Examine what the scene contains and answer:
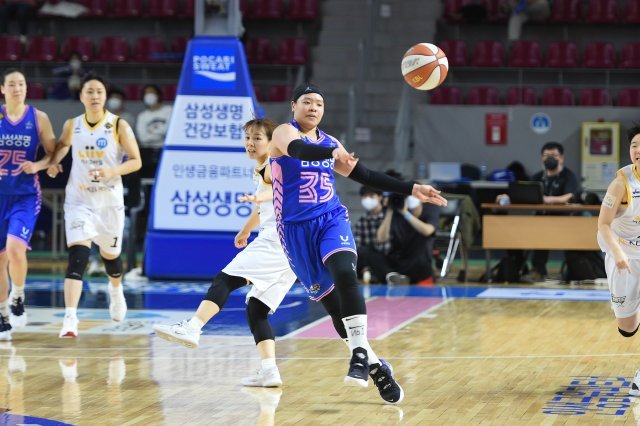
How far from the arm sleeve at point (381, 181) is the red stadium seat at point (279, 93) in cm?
1401

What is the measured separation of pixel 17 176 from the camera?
913 cm

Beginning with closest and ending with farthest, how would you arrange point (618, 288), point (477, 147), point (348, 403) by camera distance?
point (348, 403) < point (618, 288) < point (477, 147)

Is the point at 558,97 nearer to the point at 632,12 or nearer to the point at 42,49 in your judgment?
the point at 632,12

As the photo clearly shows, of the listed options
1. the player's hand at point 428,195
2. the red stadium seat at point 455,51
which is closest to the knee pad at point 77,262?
Result: the player's hand at point 428,195

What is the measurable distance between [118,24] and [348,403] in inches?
708

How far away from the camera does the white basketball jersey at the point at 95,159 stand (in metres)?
9.18

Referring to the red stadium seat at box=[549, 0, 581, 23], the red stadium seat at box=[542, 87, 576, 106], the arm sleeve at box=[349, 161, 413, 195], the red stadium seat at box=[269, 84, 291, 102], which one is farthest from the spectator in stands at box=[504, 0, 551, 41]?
the arm sleeve at box=[349, 161, 413, 195]

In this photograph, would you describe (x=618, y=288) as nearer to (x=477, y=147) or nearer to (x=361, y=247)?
(x=361, y=247)

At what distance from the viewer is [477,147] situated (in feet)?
64.3

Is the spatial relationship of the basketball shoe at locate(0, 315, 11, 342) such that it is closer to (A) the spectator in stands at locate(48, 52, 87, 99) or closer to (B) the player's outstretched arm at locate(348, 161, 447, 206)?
(B) the player's outstretched arm at locate(348, 161, 447, 206)

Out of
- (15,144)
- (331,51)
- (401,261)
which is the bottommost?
(401,261)

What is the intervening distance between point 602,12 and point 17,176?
14.9 meters

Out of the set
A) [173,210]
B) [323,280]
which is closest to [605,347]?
[323,280]

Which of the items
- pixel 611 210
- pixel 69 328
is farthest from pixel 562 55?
pixel 611 210
